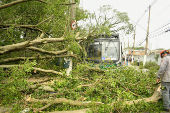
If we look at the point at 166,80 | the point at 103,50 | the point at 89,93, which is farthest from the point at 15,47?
the point at 103,50

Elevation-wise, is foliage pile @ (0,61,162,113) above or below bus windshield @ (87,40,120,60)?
below

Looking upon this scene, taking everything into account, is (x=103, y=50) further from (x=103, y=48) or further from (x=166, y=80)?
(x=166, y=80)

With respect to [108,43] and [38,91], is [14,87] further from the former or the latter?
[108,43]

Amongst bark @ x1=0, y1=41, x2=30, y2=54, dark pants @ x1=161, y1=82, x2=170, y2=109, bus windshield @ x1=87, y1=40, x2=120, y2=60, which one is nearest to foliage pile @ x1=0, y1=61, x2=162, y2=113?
dark pants @ x1=161, y1=82, x2=170, y2=109

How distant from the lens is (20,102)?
4.23 metres

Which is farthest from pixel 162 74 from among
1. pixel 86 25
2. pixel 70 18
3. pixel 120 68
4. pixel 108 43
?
pixel 86 25

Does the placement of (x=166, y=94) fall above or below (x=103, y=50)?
below

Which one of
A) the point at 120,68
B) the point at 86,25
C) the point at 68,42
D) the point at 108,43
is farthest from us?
the point at 86,25

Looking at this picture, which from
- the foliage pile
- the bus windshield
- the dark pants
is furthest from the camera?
the bus windshield

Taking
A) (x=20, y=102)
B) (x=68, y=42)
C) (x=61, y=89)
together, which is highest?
(x=68, y=42)

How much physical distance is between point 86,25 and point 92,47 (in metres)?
2.32

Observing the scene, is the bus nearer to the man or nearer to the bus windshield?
the bus windshield

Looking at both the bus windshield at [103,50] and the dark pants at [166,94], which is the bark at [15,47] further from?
the bus windshield at [103,50]

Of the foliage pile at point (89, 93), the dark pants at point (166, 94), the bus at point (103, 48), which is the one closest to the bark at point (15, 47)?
the foliage pile at point (89, 93)
